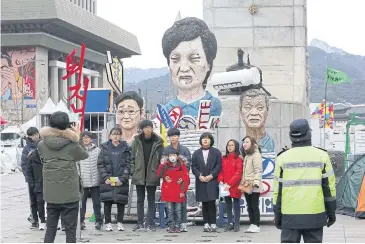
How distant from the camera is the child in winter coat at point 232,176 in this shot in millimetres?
10516

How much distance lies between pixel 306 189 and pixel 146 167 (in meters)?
4.55

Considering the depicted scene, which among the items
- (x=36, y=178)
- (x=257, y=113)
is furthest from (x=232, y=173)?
(x=36, y=178)

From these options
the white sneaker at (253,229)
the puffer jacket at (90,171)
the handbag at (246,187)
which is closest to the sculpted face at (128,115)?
the puffer jacket at (90,171)

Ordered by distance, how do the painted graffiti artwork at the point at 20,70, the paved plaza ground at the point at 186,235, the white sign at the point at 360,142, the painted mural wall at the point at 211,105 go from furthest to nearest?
the painted graffiti artwork at the point at 20,70 < the white sign at the point at 360,142 < the painted mural wall at the point at 211,105 < the paved plaza ground at the point at 186,235

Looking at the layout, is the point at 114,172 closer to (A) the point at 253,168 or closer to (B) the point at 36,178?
(B) the point at 36,178

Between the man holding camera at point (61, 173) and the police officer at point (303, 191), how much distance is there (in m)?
2.60

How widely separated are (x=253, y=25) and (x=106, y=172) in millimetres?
8832

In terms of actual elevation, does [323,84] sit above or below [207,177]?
above

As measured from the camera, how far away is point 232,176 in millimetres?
10555

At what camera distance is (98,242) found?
9773 mm

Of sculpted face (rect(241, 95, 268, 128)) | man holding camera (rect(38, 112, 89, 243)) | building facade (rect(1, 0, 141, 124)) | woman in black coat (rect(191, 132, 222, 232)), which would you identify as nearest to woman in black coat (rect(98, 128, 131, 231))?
woman in black coat (rect(191, 132, 222, 232))

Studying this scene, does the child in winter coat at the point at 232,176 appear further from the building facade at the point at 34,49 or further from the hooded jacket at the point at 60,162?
the building facade at the point at 34,49

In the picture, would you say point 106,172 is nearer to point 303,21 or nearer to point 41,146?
point 41,146

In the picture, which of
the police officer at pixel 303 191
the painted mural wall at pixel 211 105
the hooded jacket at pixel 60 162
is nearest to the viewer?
the police officer at pixel 303 191
